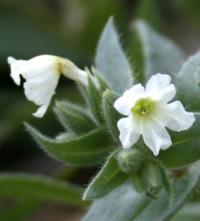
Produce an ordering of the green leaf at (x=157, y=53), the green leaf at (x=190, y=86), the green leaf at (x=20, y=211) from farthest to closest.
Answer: the green leaf at (x=20, y=211)
the green leaf at (x=157, y=53)
the green leaf at (x=190, y=86)

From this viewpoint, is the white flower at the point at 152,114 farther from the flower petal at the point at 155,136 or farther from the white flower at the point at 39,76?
the white flower at the point at 39,76

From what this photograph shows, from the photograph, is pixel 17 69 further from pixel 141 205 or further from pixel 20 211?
pixel 20 211

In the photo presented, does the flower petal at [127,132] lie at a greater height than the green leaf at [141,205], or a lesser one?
greater

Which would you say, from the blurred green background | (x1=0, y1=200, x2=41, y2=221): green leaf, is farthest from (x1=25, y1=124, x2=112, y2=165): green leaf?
the blurred green background

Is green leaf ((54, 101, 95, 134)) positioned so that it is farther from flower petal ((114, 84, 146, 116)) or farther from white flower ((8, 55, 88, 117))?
flower petal ((114, 84, 146, 116))

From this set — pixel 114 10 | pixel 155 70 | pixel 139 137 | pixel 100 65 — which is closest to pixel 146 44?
pixel 155 70

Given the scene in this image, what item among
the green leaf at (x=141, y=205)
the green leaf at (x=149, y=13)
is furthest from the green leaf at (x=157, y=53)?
the green leaf at (x=141, y=205)

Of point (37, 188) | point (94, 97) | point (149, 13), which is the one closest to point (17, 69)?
point (94, 97)

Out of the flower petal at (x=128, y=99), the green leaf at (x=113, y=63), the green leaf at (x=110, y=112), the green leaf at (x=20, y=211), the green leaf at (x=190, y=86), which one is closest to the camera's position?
the flower petal at (x=128, y=99)
